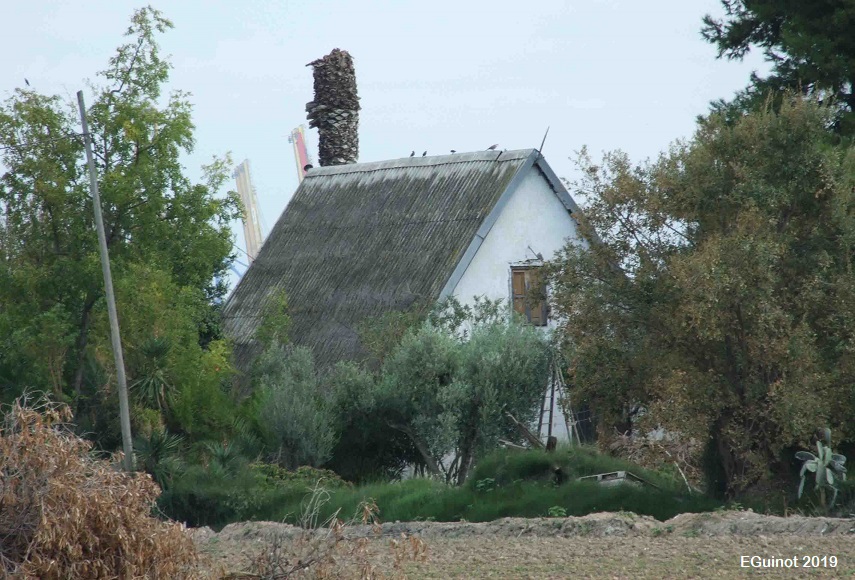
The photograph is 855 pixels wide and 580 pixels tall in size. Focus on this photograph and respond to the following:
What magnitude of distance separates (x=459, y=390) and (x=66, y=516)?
1118 cm

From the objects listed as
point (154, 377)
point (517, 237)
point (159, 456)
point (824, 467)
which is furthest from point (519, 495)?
point (517, 237)

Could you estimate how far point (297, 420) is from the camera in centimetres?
1958

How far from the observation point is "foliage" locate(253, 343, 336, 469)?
19594 mm

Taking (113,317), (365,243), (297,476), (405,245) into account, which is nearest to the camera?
(113,317)

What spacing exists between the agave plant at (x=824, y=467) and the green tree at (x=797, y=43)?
9.41m

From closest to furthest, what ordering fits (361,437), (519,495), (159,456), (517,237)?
(519,495) < (159,456) < (361,437) < (517,237)

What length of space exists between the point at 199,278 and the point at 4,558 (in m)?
13.0

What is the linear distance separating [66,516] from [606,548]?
5.98 metres

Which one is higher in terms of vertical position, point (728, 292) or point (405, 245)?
point (405, 245)

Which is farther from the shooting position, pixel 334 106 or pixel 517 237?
pixel 334 106

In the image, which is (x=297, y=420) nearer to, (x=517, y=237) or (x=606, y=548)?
(x=517, y=237)

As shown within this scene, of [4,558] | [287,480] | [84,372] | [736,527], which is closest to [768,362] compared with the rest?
[736,527]

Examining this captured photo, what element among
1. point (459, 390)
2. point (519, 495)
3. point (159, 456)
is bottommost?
point (519, 495)

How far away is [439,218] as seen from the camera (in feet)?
80.3
